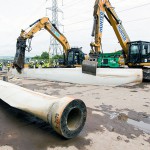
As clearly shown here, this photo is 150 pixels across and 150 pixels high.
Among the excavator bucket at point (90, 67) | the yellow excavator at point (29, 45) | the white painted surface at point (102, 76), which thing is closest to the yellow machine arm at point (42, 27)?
the yellow excavator at point (29, 45)

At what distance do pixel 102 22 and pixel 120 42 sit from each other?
6.73 ft

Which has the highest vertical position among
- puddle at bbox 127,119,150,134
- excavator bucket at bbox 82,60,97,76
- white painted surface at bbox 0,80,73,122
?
excavator bucket at bbox 82,60,97,76

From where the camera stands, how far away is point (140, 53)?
39.7 ft

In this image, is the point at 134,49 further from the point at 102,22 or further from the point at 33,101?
the point at 33,101

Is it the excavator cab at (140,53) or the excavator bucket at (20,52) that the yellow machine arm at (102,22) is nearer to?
the excavator cab at (140,53)

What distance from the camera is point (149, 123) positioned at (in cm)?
434

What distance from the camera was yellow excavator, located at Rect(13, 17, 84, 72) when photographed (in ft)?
46.9

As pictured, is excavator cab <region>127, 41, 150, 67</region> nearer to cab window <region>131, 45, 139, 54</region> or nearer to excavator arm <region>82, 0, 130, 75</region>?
cab window <region>131, 45, 139, 54</region>

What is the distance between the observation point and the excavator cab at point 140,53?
39.6 feet

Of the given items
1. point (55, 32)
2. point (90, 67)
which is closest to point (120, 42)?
point (90, 67)

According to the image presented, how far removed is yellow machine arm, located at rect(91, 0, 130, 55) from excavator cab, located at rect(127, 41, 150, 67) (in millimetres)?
1580

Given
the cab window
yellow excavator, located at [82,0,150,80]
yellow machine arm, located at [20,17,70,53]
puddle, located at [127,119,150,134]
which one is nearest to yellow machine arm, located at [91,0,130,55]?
yellow excavator, located at [82,0,150,80]

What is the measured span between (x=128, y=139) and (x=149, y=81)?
7.26 meters

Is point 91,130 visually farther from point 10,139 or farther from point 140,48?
point 140,48
